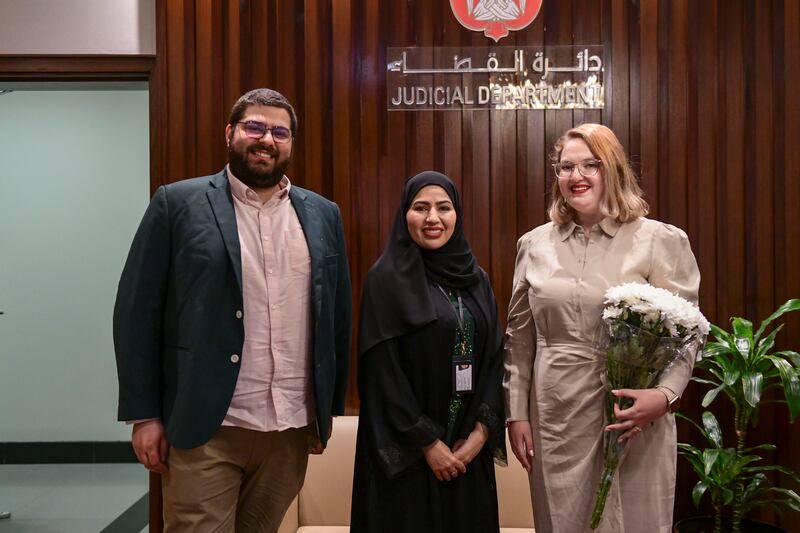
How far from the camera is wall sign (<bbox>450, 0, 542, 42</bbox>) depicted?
332 cm

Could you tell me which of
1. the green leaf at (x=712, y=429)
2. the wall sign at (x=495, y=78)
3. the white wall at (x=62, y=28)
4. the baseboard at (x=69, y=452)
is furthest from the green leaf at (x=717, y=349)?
the baseboard at (x=69, y=452)

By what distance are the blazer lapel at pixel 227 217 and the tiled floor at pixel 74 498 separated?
103 inches

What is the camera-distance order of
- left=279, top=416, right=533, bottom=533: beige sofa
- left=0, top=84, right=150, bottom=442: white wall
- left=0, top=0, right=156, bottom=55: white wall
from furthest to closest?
1. left=0, top=84, right=150, bottom=442: white wall
2. left=0, top=0, right=156, bottom=55: white wall
3. left=279, top=416, right=533, bottom=533: beige sofa

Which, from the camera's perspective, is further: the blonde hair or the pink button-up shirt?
the blonde hair

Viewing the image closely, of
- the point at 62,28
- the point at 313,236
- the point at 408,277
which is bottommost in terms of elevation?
the point at 408,277

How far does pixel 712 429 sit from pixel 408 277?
165cm

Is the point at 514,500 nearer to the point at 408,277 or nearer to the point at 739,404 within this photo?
the point at 739,404

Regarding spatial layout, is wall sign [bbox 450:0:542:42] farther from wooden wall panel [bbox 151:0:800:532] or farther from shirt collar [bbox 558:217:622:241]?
shirt collar [bbox 558:217:622:241]

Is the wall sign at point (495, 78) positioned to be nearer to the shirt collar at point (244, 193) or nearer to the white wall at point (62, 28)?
the white wall at point (62, 28)

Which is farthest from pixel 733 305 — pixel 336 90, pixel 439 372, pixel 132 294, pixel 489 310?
pixel 132 294

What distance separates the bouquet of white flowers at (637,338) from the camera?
1808mm

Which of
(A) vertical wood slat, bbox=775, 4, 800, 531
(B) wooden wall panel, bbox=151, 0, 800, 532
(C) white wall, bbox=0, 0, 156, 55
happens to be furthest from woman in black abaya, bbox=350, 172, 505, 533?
(C) white wall, bbox=0, 0, 156, 55

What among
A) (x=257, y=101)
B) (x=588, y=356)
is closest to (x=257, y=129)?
(x=257, y=101)

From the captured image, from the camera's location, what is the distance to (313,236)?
2111 millimetres
